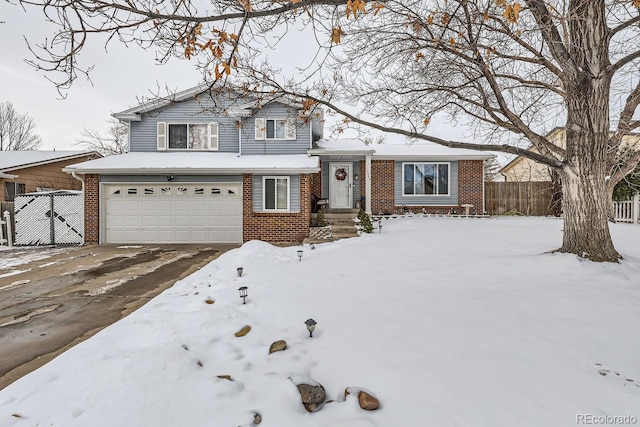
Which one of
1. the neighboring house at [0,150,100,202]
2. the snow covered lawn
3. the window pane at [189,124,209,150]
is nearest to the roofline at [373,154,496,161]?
the window pane at [189,124,209,150]

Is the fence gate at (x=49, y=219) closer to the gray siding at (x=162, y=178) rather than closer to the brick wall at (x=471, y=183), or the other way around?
the gray siding at (x=162, y=178)

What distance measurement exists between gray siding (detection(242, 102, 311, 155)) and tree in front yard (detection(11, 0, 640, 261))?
19.8ft

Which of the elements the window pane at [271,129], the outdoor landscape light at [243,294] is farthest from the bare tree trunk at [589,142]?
the window pane at [271,129]

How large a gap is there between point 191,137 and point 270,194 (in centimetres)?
466

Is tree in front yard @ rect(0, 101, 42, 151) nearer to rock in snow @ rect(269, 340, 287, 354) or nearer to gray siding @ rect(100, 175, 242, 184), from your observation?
gray siding @ rect(100, 175, 242, 184)

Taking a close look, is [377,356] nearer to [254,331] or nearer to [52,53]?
[254,331]

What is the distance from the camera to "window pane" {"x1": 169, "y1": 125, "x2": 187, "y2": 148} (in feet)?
41.5

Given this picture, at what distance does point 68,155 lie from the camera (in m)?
18.0

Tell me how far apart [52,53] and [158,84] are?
174 cm

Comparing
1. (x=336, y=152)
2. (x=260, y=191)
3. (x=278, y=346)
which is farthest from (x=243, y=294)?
(x=336, y=152)

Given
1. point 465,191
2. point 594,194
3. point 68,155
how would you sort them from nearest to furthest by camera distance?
point 594,194
point 465,191
point 68,155

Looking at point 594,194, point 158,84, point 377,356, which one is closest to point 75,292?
point 158,84

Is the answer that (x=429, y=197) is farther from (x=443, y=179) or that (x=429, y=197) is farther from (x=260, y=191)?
(x=260, y=191)

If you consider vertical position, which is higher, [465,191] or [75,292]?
[465,191]
